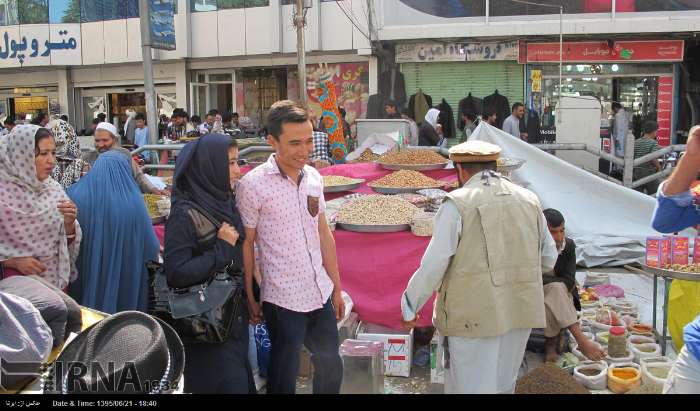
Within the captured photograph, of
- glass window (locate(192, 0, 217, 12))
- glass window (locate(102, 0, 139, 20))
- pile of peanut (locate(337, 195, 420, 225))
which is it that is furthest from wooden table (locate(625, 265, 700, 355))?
glass window (locate(102, 0, 139, 20))

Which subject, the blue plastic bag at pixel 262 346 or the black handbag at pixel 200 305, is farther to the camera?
the blue plastic bag at pixel 262 346

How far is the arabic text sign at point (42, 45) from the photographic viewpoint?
A: 72.2ft

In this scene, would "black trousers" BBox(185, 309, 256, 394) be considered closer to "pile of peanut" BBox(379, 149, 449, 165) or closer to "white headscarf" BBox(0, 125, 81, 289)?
"white headscarf" BBox(0, 125, 81, 289)

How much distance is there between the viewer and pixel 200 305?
9.00ft

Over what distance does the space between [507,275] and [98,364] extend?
1676 millimetres

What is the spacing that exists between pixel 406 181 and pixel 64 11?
20.0m

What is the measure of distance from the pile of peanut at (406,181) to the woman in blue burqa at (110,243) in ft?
8.28

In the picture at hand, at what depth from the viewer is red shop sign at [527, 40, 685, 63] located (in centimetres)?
1458

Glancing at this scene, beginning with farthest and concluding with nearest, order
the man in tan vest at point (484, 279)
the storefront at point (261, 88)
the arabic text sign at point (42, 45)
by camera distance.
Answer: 1. the arabic text sign at point (42, 45)
2. the storefront at point (261, 88)
3. the man in tan vest at point (484, 279)

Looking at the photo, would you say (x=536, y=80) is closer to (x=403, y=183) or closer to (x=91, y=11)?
(x=403, y=183)

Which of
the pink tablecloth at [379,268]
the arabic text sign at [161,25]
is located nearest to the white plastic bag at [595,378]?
the pink tablecloth at [379,268]

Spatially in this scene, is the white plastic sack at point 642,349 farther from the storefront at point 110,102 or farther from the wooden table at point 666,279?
the storefront at point 110,102

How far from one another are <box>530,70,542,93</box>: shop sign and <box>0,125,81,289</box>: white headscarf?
1368 cm

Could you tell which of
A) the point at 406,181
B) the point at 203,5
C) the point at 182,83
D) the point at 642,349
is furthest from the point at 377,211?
the point at 182,83
